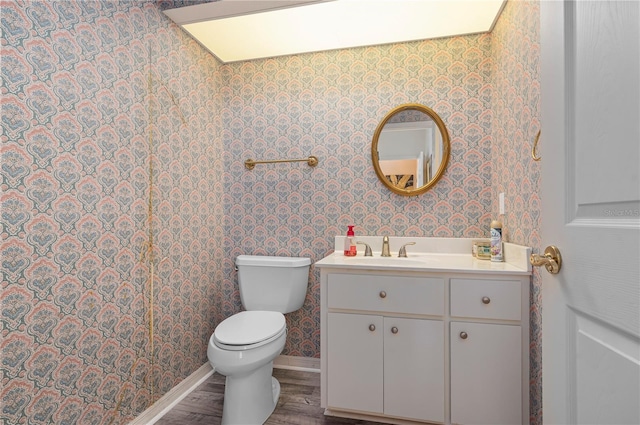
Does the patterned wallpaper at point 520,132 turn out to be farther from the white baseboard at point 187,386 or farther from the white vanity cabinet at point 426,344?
the white baseboard at point 187,386

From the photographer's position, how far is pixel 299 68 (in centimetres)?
218

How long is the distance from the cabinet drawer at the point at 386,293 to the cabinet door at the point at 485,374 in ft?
0.52

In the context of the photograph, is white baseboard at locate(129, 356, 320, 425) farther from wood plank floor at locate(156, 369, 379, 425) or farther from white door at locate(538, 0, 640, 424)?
white door at locate(538, 0, 640, 424)

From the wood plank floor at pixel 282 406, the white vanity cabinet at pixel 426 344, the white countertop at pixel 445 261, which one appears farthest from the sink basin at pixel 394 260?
the wood plank floor at pixel 282 406

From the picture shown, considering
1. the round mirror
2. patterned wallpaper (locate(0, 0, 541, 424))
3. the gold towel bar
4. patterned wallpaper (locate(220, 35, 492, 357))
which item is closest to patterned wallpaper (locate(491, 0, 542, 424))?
patterned wallpaper (locate(0, 0, 541, 424))

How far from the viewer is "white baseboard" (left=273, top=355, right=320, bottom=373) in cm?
215

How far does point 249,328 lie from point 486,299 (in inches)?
45.6

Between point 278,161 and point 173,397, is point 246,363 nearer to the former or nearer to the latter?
point 173,397

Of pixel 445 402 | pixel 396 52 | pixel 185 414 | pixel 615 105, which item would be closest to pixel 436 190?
pixel 396 52

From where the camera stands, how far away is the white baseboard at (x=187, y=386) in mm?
1605

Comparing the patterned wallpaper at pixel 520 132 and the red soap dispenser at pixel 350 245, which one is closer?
the patterned wallpaper at pixel 520 132

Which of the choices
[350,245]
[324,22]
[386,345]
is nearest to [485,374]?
[386,345]

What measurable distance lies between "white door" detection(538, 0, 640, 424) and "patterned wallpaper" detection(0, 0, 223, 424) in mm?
1606

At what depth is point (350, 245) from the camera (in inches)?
77.3
